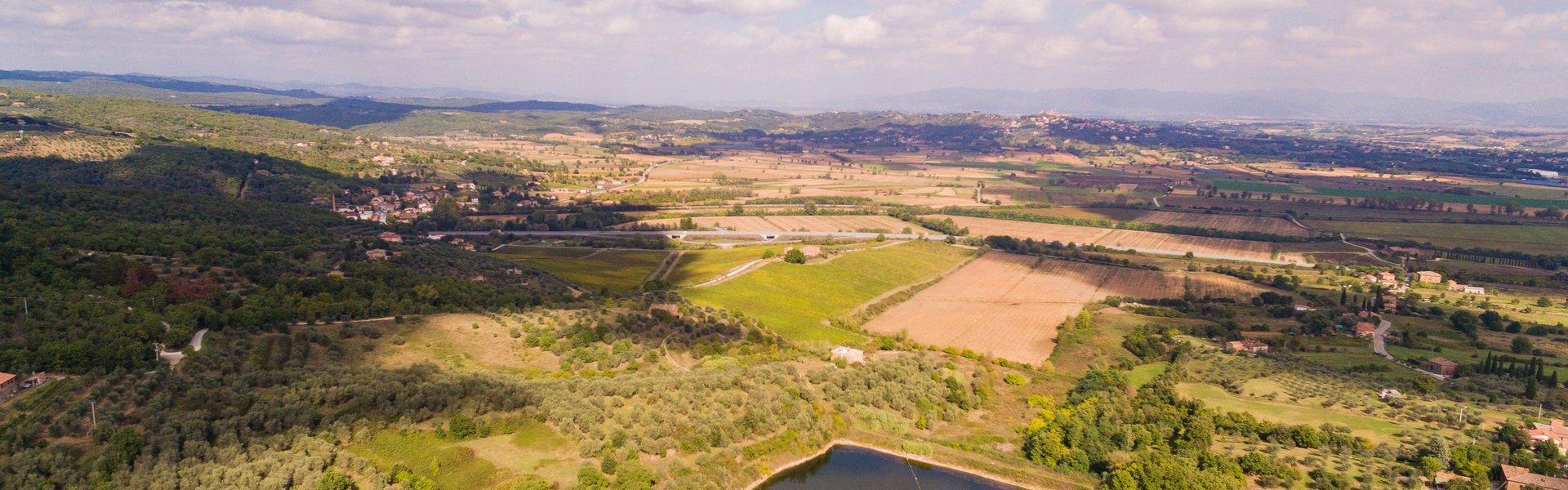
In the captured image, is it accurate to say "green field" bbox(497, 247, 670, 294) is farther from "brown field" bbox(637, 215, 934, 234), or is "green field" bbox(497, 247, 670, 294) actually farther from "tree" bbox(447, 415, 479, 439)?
"tree" bbox(447, 415, 479, 439)

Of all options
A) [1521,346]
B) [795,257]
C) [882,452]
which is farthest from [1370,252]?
[882,452]

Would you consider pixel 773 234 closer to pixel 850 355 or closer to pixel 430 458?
pixel 850 355

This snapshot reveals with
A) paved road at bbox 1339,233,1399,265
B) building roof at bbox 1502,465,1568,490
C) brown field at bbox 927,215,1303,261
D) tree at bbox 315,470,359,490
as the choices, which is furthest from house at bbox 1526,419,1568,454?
paved road at bbox 1339,233,1399,265

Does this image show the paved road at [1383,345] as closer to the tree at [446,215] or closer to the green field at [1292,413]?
the green field at [1292,413]

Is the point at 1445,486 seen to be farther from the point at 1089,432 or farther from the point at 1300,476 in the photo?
the point at 1089,432

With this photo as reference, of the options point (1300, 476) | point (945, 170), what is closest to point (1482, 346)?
point (1300, 476)
